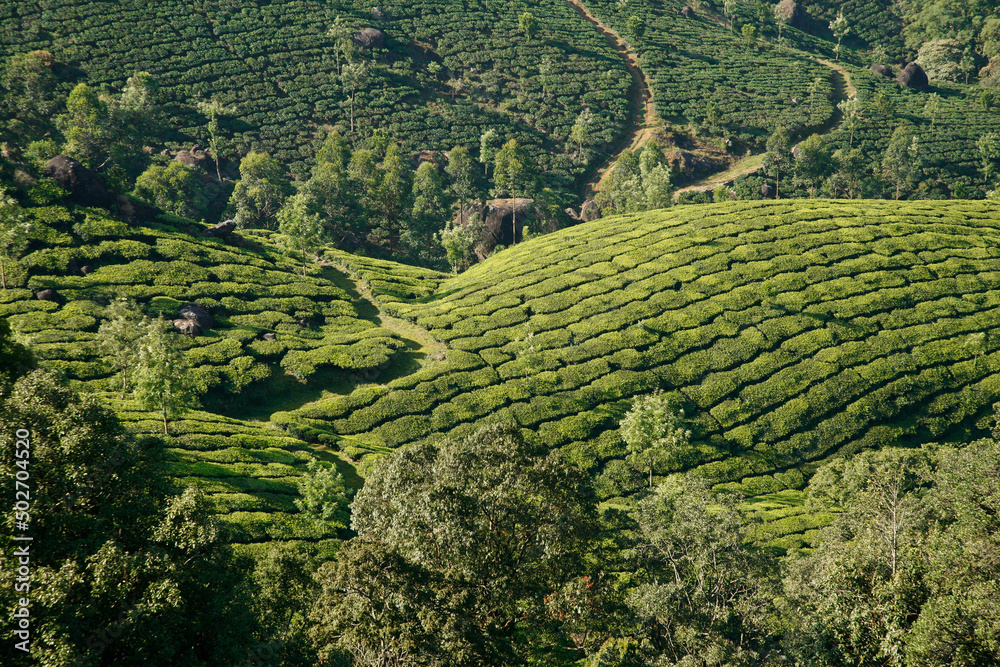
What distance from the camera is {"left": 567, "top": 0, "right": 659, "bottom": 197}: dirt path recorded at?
123 metres

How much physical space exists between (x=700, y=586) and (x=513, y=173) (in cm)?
8370

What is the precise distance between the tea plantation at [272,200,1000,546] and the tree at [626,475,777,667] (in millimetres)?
14163

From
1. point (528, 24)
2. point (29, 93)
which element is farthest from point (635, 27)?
point (29, 93)

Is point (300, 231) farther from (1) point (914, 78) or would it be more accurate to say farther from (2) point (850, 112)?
(1) point (914, 78)

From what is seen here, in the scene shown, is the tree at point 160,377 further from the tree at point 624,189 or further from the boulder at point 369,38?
the boulder at point 369,38

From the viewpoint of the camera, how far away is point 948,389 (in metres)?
52.5

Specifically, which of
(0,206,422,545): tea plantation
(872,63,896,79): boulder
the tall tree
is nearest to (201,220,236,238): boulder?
(0,206,422,545): tea plantation

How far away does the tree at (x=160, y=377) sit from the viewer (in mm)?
38719

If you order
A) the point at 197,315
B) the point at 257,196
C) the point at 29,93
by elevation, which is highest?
the point at 29,93

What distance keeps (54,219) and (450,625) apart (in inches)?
2532

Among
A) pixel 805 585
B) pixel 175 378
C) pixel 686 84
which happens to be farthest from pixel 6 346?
pixel 686 84

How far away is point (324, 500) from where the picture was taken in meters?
36.3

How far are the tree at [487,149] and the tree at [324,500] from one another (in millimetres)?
88574

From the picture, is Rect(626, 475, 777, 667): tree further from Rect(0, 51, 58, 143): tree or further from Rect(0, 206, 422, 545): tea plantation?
Rect(0, 51, 58, 143): tree
